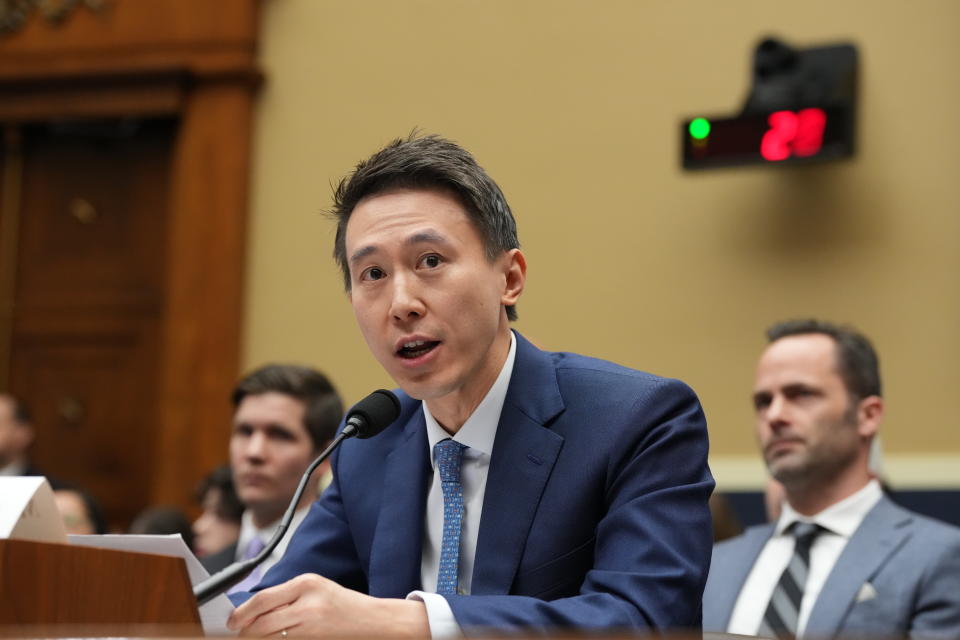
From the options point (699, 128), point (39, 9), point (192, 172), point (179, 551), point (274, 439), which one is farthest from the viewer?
point (39, 9)

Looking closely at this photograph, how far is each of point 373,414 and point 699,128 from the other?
115 inches

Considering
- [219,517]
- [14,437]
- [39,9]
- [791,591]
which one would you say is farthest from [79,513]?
[39,9]

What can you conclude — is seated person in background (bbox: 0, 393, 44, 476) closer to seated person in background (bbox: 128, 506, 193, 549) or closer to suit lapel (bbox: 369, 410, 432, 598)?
seated person in background (bbox: 128, 506, 193, 549)

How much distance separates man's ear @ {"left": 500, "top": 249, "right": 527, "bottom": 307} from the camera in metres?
1.92

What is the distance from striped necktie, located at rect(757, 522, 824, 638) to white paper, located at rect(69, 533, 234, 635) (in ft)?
5.01

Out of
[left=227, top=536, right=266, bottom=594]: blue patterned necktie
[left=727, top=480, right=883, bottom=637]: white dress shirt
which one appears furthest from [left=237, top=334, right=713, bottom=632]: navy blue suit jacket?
[left=727, top=480, right=883, bottom=637]: white dress shirt

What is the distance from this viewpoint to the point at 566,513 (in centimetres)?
176

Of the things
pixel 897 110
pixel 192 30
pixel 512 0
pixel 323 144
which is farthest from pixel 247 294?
pixel 897 110

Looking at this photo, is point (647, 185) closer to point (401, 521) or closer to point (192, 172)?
point (192, 172)

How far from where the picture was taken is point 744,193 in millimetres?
4625

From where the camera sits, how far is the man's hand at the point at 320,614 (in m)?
1.47

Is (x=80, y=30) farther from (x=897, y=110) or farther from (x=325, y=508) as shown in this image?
(x=325, y=508)

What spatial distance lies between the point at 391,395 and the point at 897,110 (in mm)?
3198

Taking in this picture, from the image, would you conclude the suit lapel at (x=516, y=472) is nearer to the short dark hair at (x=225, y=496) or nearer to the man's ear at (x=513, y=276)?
the man's ear at (x=513, y=276)
